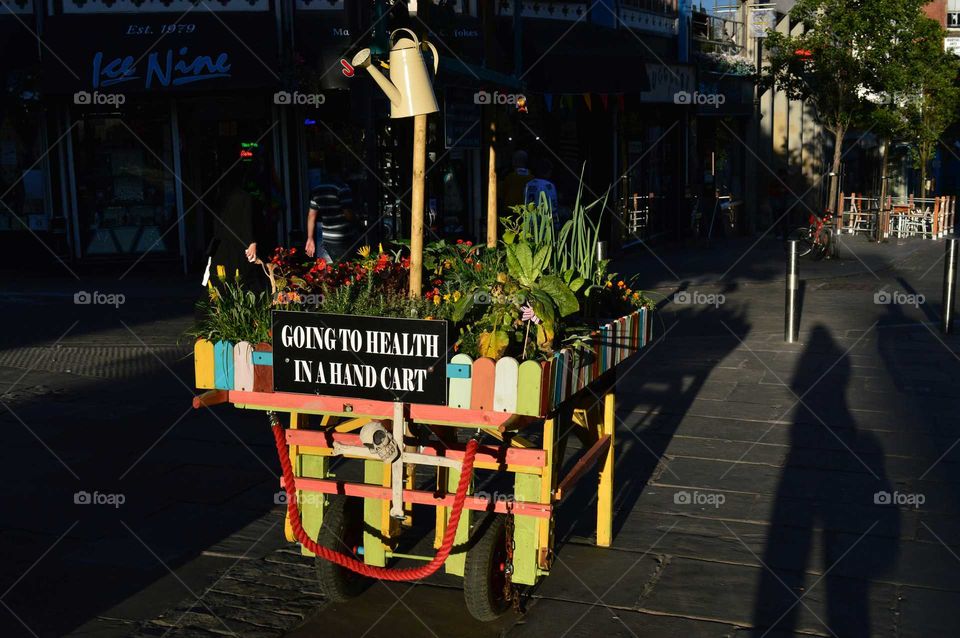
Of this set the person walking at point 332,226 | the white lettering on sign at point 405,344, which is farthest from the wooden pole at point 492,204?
the person walking at point 332,226

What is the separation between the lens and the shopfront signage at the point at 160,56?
16.2m

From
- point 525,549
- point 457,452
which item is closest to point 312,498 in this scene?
point 457,452

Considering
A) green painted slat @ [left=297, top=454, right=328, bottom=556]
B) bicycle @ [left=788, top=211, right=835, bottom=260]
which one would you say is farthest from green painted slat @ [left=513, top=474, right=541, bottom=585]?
bicycle @ [left=788, top=211, right=835, bottom=260]

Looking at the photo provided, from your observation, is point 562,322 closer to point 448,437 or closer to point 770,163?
point 448,437

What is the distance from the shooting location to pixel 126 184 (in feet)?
58.5

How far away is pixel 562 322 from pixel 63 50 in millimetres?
14109

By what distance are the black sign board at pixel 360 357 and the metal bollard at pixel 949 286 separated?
8.96 m

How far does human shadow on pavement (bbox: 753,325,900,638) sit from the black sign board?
5.55ft

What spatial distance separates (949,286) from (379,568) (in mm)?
9149

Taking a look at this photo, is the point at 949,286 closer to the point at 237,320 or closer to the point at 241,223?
the point at 241,223

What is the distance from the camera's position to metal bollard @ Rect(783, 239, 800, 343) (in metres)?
11.3

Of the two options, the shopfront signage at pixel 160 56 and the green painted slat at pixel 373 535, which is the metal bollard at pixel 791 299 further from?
the shopfront signage at pixel 160 56

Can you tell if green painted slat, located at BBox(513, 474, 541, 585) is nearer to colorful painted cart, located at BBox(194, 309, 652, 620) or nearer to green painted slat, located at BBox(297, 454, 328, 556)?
colorful painted cart, located at BBox(194, 309, 652, 620)

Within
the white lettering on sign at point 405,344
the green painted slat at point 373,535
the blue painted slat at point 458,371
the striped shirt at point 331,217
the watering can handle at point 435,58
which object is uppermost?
the watering can handle at point 435,58
